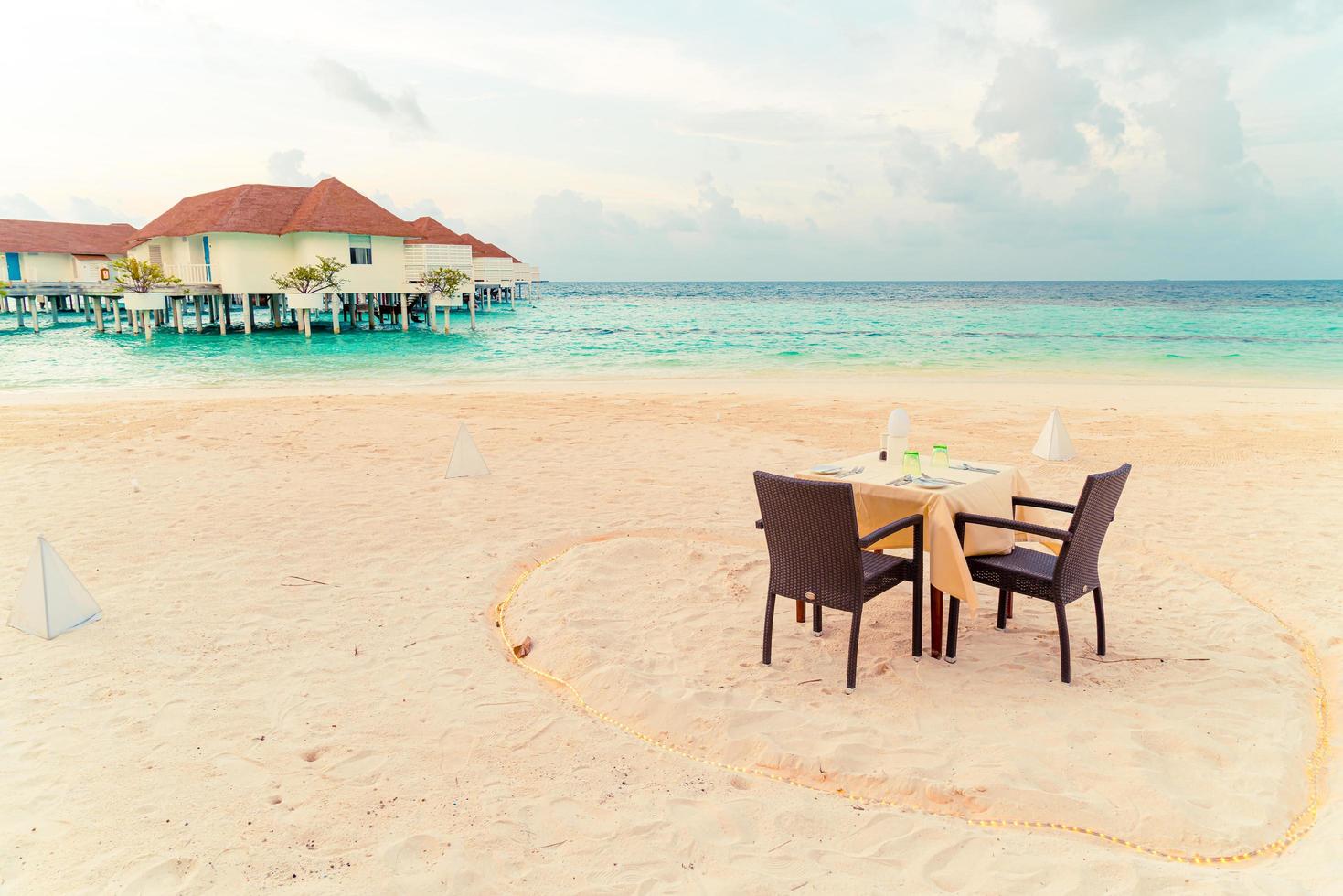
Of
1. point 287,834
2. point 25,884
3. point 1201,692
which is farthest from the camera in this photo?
point 1201,692

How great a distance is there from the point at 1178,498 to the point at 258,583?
272 inches

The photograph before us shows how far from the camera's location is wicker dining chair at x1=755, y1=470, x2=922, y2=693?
330 cm

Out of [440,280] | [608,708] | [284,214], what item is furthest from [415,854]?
[284,214]

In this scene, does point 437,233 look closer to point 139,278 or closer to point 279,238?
point 279,238

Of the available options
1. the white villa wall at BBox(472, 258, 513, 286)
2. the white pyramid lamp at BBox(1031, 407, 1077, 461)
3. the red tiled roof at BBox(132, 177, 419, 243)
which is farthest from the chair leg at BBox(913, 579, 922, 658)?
the white villa wall at BBox(472, 258, 513, 286)

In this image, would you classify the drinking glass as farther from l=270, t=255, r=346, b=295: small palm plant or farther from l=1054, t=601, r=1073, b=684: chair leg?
l=270, t=255, r=346, b=295: small palm plant

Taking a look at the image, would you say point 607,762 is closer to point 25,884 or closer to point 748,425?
point 25,884

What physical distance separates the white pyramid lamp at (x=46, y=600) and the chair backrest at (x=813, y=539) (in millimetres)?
3516

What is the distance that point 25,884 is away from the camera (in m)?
2.21

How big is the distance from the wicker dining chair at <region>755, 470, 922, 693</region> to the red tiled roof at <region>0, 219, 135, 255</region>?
48366 millimetres

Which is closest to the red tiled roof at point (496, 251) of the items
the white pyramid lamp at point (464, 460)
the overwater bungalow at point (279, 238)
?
the overwater bungalow at point (279, 238)

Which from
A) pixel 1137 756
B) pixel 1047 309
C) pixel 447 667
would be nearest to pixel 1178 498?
pixel 1137 756

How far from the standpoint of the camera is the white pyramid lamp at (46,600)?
385 centimetres

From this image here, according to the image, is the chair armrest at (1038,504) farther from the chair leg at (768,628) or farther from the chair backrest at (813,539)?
the chair leg at (768,628)
